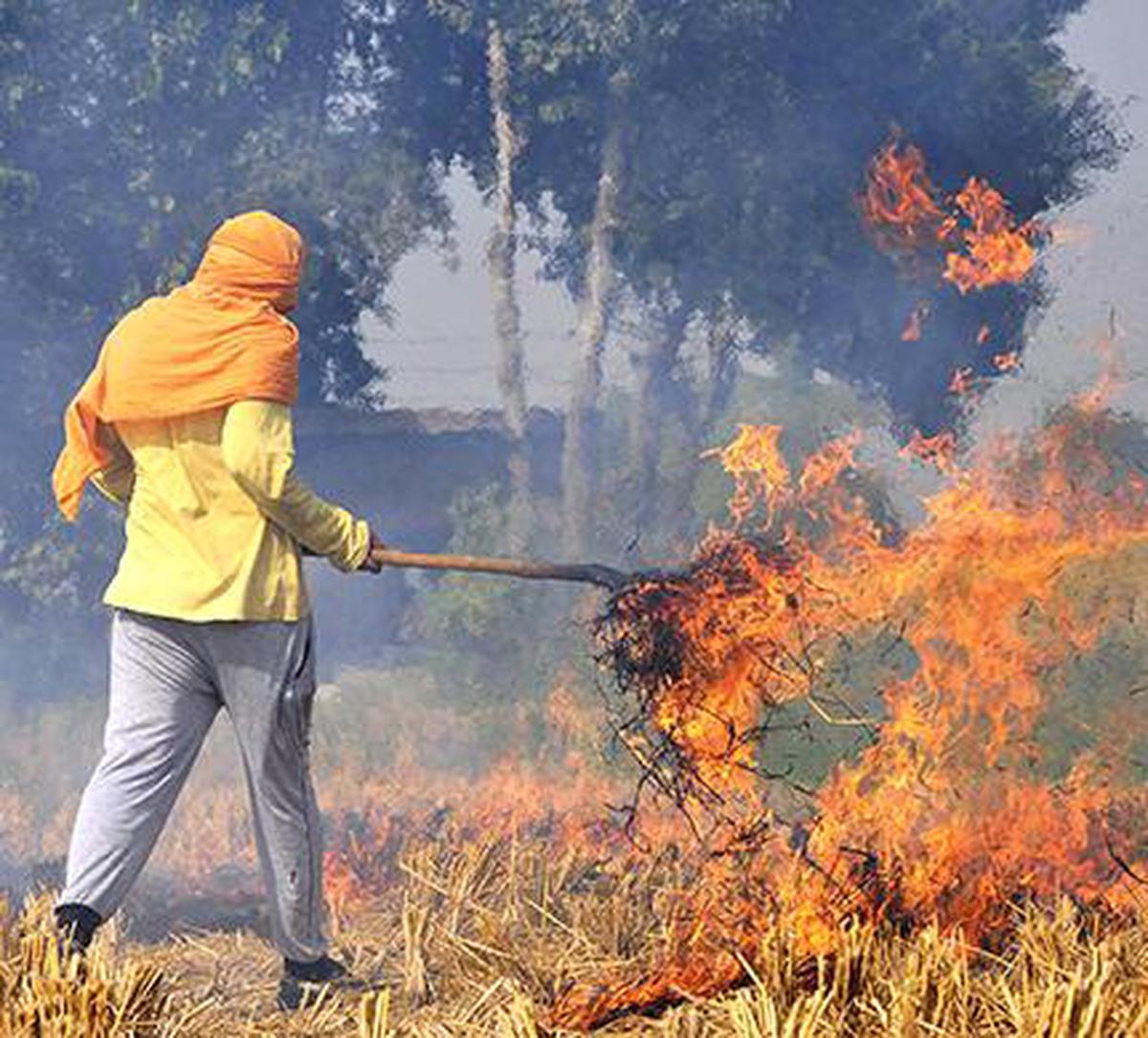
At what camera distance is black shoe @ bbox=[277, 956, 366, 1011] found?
5.12 metres

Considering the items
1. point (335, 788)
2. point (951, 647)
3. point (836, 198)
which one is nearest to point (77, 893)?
point (951, 647)

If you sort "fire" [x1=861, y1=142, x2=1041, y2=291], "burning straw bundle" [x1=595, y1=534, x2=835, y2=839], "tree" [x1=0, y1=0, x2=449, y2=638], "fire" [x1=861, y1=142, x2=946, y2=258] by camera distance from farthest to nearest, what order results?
1. "fire" [x1=861, y1=142, x2=946, y2=258]
2. "fire" [x1=861, y1=142, x2=1041, y2=291]
3. "tree" [x1=0, y1=0, x2=449, y2=638]
4. "burning straw bundle" [x1=595, y1=534, x2=835, y2=839]

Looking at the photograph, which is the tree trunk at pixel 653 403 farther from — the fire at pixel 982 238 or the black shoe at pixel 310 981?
the black shoe at pixel 310 981

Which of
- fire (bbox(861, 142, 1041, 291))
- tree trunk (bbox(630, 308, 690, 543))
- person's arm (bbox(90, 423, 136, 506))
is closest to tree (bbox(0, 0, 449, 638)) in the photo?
tree trunk (bbox(630, 308, 690, 543))

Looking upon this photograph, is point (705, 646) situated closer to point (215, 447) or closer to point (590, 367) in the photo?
point (215, 447)

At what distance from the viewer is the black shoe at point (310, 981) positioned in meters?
5.12

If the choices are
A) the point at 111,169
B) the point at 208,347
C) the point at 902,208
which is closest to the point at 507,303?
the point at 902,208

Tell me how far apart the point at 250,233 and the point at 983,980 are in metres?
2.62

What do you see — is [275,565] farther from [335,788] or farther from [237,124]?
[237,124]

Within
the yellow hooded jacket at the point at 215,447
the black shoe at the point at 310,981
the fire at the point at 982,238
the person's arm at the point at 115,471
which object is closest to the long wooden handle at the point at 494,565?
the yellow hooded jacket at the point at 215,447

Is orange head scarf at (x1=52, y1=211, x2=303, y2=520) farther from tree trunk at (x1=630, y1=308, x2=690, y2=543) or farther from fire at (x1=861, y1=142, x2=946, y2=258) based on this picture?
tree trunk at (x1=630, y1=308, x2=690, y2=543)

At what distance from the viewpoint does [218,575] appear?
515cm

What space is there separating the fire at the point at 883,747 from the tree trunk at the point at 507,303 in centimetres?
931

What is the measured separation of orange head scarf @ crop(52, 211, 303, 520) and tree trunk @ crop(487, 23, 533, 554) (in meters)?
12.9
